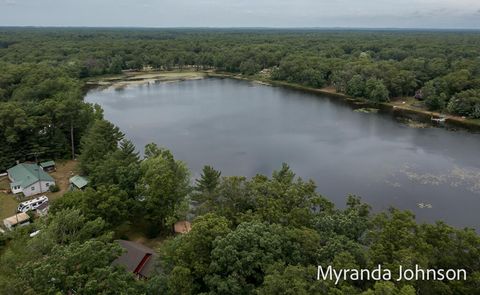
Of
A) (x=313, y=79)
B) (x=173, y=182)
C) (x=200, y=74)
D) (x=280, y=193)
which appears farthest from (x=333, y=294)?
(x=200, y=74)

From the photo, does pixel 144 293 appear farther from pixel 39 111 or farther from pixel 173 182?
pixel 39 111

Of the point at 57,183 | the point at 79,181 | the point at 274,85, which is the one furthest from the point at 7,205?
the point at 274,85

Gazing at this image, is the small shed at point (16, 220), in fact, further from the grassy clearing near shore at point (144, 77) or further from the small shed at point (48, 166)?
the grassy clearing near shore at point (144, 77)

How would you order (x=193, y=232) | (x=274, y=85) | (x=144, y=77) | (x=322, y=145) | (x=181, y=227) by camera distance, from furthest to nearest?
1. (x=144, y=77)
2. (x=274, y=85)
3. (x=322, y=145)
4. (x=181, y=227)
5. (x=193, y=232)

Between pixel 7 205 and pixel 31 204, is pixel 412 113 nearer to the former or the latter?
pixel 31 204

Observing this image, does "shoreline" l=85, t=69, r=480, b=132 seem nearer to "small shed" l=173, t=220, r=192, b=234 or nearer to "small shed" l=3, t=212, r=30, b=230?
"small shed" l=173, t=220, r=192, b=234

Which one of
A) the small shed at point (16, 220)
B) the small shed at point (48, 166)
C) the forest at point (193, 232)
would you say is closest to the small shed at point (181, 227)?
the forest at point (193, 232)
